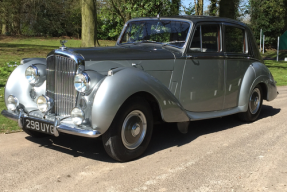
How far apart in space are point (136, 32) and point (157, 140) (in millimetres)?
1801

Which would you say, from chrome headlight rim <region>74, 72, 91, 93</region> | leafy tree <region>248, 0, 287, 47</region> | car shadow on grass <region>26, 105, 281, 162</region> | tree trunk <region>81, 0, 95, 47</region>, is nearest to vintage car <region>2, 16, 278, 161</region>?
chrome headlight rim <region>74, 72, 91, 93</region>

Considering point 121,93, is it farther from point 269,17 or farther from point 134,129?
point 269,17

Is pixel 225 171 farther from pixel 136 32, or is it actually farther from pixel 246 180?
pixel 136 32

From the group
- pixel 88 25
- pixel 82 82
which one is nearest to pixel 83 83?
pixel 82 82

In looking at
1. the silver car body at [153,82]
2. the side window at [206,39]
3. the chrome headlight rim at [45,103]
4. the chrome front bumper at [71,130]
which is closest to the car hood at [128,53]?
the silver car body at [153,82]

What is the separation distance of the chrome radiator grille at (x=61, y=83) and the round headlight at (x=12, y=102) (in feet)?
1.60

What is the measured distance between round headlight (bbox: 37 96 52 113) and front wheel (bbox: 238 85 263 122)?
3.68 metres

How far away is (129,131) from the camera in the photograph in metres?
4.18

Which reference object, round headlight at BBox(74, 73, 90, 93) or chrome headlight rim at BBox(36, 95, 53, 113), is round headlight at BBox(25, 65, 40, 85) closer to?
chrome headlight rim at BBox(36, 95, 53, 113)

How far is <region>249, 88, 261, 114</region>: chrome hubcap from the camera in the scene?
6.40 meters

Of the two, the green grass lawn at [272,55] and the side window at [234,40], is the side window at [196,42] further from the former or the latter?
the green grass lawn at [272,55]

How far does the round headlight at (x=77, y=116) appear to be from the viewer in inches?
151

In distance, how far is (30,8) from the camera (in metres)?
32.0

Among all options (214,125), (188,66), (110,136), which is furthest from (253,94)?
(110,136)
